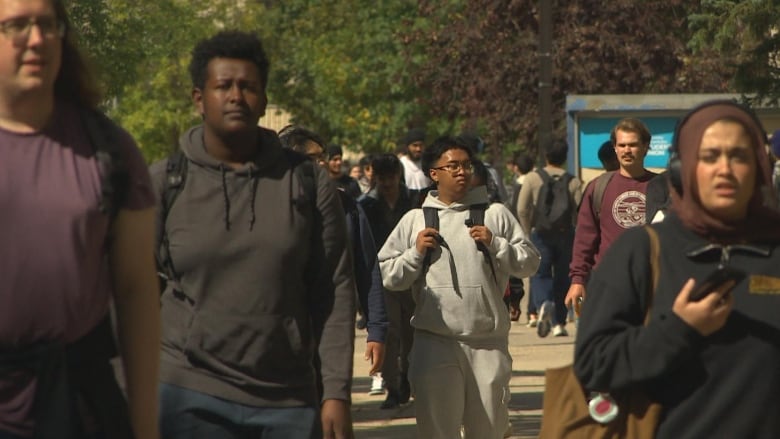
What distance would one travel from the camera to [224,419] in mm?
5504

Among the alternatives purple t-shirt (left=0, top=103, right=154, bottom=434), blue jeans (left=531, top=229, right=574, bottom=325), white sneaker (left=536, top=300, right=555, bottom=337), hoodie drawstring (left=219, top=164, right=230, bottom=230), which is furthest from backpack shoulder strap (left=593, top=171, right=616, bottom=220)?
white sneaker (left=536, top=300, right=555, bottom=337)

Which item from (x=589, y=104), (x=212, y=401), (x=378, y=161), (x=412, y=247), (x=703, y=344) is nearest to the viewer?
(x=703, y=344)

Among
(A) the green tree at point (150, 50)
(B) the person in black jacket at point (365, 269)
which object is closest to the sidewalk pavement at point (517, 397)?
(B) the person in black jacket at point (365, 269)

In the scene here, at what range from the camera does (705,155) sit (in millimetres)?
4613

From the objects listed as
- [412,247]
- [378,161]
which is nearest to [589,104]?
[378,161]

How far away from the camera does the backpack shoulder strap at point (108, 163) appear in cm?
409

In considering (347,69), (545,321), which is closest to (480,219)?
(545,321)

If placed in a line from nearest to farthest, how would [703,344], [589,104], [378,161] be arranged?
[703,344]
[378,161]
[589,104]

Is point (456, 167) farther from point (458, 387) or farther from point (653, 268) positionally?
point (653, 268)

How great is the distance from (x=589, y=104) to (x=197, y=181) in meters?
16.0

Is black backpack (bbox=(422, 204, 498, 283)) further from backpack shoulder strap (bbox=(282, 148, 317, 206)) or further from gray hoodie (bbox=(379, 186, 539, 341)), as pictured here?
backpack shoulder strap (bbox=(282, 148, 317, 206))

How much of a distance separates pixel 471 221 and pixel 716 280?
477cm

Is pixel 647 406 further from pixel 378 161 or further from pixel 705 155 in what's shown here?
pixel 378 161

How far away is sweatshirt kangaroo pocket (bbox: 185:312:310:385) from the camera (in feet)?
18.0
